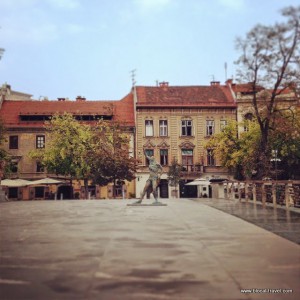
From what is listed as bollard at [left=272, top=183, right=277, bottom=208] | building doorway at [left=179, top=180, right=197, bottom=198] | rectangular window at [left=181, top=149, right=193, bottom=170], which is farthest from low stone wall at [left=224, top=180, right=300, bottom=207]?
rectangular window at [left=181, top=149, right=193, bottom=170]

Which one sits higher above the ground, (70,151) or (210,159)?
(70,151)

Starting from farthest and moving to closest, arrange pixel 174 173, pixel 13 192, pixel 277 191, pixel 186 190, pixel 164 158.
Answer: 1. pixel 164 158
2. pixel 186 190
3. pixel 13 192
4. pixel 174 173
5. pixel 277 191

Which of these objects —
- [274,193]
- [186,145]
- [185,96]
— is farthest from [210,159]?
[274,193]

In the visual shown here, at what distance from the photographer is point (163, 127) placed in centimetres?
5134

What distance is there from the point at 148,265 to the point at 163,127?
46023 mm

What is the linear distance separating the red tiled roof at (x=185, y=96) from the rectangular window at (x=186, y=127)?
2.00 metres

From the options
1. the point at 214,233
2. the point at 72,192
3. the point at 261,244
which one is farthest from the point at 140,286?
the point at 72,192

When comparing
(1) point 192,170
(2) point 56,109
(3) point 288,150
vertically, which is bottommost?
(1) point 192,170

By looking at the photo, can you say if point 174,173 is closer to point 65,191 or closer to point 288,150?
point 65,191

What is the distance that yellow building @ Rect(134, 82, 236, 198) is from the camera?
5025 centimetres

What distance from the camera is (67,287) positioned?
A: 4.47 metres

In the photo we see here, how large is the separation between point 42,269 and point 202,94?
49521mm

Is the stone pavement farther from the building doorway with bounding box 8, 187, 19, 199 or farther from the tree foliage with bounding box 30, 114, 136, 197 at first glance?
the building doorway with bounding box 8, 187, 19, 199

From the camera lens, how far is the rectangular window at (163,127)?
51219 millimetres
